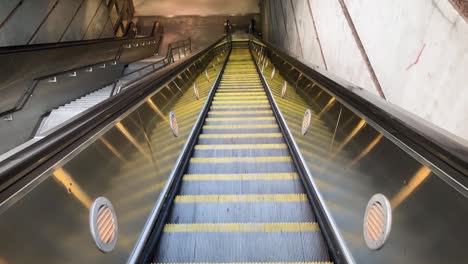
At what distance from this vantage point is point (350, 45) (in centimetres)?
359

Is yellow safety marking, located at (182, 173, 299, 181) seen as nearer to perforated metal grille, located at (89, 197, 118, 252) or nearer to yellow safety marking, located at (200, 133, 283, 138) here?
yellow safety marking, located at (200, 133, 283, 138)

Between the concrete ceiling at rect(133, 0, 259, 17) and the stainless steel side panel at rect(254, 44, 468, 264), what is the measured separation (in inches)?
591

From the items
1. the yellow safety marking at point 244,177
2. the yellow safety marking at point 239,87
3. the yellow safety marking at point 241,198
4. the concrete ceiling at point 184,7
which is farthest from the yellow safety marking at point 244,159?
the concrete ceiling at point 184,7

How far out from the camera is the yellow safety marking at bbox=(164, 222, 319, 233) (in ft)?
5.92

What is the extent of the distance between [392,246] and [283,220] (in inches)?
39.2

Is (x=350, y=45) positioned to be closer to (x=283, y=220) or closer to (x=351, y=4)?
(x=351, y=4)

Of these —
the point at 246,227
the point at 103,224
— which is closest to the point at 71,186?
the point at 103,224

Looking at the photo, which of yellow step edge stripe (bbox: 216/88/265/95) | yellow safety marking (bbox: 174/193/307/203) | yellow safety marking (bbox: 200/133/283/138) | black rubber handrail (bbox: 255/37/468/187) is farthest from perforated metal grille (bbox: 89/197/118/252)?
yellow step edge stripe (bbox: 216/88/265/95)

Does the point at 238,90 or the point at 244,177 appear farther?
the point at 238,90

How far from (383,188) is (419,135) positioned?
0.95 feet

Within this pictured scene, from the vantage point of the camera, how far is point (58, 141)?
3.53ft

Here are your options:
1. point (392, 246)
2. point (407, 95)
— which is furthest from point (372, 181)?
point (407, 95)

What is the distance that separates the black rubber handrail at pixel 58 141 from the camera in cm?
82

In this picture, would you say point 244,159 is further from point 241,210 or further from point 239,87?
point 239,87
